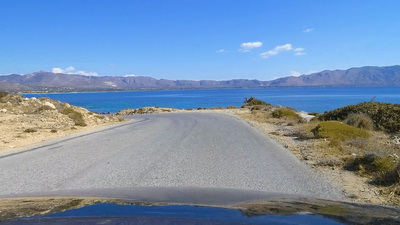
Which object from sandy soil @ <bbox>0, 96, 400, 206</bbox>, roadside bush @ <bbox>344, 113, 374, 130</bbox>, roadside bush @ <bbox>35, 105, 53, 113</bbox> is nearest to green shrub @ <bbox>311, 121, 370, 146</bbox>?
sandy soil @ <bbox>0, 96, 400, 206</bbox>

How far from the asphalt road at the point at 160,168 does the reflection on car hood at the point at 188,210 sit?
2608 mm

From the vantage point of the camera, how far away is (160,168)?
385 inches

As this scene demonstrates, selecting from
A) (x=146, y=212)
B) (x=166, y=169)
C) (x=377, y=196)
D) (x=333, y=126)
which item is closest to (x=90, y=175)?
(x=166, y=169)

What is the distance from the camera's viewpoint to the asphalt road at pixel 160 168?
783cm

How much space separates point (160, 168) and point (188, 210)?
5879 mm

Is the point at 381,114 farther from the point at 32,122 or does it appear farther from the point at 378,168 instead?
the point at 32,122

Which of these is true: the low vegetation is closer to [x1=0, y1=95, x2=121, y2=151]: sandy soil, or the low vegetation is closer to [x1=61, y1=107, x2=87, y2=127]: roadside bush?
[x1=0, y1=95, x2=121, y2=151]: sandy soil

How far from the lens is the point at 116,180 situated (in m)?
8.31

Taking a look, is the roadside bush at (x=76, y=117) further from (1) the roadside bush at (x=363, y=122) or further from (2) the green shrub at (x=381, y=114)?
(1) the roadside bush at (x=363, y=122)

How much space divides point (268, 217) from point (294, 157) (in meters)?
8.83

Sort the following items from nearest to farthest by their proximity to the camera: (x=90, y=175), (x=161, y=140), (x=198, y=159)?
(x=90, y=175), (x=198, y=159), (x=161, y=140)

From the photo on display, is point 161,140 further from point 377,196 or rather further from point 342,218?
point 342,218

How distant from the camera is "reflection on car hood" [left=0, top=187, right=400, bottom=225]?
3.55 meters

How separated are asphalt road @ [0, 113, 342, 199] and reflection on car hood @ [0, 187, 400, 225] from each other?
2608 millimetres
